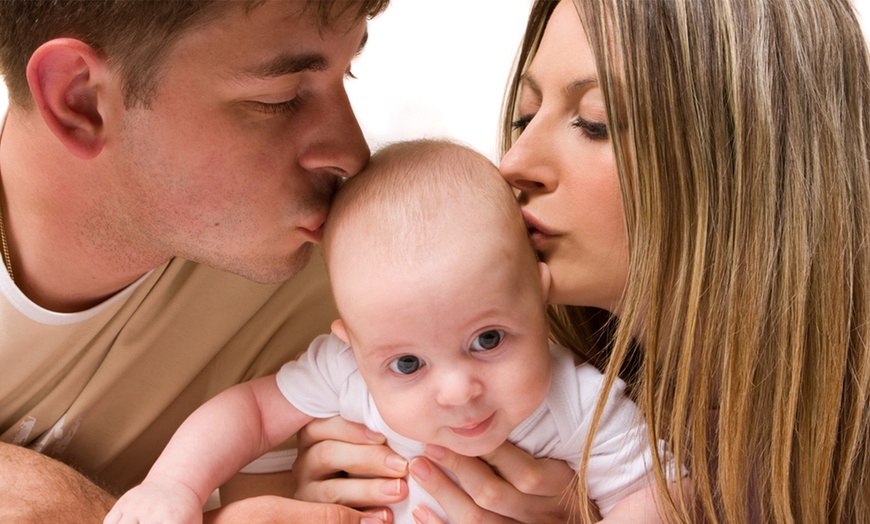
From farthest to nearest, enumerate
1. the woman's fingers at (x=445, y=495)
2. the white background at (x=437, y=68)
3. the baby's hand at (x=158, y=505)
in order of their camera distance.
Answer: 1. the white background at (x=437, y=68)
2. the woman's fingers at (x=445, y=495)
3. the baby's hand at (x=158, y=505)

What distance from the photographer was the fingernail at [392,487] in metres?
1.64

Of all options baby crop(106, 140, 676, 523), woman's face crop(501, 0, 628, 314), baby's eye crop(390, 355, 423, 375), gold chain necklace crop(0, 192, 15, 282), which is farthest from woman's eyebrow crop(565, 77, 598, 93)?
gold chain necklace crop(0, 192, 15, 282)

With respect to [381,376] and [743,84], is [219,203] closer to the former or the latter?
[381,376]

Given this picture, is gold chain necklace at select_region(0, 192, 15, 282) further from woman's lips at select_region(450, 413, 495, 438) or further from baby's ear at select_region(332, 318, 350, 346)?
woman's lips at select_region(450, 413, 495, 438)

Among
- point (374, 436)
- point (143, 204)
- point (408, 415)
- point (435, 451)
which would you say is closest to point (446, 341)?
point (408, 415)

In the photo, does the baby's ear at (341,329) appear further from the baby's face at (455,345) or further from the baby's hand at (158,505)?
the baby's hand at (158,505)

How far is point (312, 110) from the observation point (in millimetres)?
1604

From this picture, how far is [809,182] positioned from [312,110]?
0.82 m

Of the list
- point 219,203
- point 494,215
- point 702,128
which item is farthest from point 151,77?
point 702,128

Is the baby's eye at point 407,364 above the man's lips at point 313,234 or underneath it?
underneath

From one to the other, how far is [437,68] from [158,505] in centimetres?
155

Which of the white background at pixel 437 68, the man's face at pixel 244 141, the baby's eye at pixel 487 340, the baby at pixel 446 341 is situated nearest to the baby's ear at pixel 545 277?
the baby at pixel 446 341

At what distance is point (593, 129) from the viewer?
1.53 meters

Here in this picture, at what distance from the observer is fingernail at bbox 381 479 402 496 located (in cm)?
164
